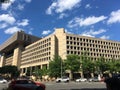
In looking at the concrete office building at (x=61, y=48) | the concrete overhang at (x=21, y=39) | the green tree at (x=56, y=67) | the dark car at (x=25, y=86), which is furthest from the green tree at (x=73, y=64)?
the concrete overhang at (x=21, y=39)

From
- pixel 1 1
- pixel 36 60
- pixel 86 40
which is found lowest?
pixel 1 1

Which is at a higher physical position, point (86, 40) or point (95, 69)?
point (86, 40)

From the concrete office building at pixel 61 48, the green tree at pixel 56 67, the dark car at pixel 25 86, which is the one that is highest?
the concrete office building at pixel 61 48

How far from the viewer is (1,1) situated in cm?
1620

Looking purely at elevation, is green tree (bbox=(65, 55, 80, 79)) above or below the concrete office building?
below

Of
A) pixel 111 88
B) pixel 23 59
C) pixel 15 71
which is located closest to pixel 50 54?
pixel 15 71

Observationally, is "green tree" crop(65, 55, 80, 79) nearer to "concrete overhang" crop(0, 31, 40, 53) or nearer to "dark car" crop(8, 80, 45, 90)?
"dark car" crop(8, 80, 45, 90)

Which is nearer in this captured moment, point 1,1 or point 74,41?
point 1,1

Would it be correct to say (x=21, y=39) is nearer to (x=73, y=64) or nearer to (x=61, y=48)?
(x=61, y=48)

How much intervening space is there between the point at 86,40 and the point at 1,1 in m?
113

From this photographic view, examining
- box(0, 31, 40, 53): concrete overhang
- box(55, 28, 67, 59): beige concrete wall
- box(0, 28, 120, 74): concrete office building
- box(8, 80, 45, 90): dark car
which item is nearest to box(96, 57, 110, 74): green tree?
box(0, 28, 120, 74): concrete office building

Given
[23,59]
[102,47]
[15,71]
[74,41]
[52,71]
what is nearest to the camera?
[52,71]

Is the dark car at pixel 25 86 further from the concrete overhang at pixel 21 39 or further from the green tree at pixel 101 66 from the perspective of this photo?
the concrete overhang at pixel 21 39

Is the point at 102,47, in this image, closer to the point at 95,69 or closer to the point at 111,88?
the point at 95,69
